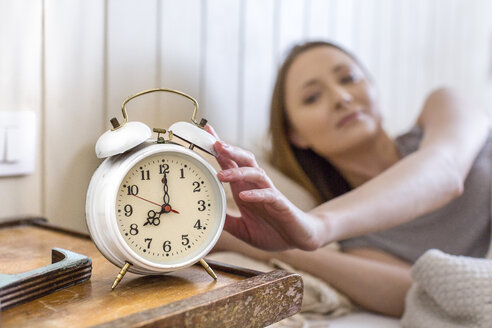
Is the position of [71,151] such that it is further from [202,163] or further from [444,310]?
[444,310]

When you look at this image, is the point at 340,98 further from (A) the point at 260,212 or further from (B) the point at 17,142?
(B) the point at 17,142

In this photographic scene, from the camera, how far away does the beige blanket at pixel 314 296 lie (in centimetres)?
108

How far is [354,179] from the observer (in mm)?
1598

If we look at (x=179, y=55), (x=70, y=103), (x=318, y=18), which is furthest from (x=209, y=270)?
(x=318, y=18)

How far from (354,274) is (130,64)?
0.71m

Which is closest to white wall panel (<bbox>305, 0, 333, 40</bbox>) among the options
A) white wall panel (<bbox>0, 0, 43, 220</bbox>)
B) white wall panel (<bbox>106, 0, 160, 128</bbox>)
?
white wall panel (<bbox>106, 0, 160, 128</bbox>)

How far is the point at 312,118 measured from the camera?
152cm

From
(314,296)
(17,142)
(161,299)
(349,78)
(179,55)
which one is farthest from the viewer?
(349,78)

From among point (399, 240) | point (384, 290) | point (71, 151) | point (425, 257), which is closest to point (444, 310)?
point (425, 257)

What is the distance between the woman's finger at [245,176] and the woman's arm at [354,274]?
42cm

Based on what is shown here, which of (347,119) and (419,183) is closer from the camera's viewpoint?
(419,183)

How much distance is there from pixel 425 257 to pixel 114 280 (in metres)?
0.57

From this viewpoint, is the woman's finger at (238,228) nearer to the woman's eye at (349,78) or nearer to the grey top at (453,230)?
the grey top at (453,230)

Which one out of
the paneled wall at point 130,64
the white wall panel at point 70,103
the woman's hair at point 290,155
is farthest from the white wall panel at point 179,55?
the woman's hair at point 290,155
